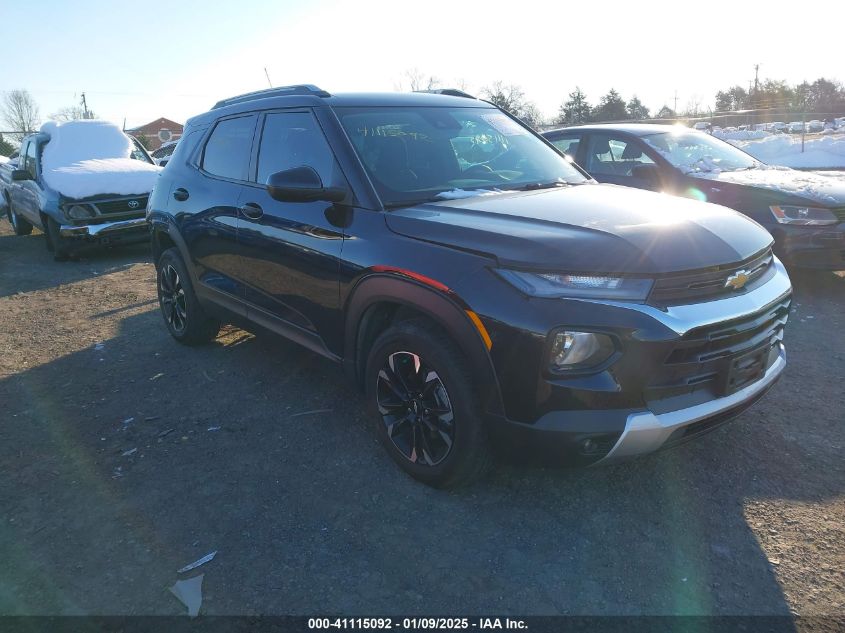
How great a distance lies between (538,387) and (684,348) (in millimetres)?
594

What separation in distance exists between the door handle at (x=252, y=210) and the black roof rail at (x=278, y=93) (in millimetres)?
755

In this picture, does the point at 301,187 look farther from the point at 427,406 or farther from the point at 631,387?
the point at 631,387

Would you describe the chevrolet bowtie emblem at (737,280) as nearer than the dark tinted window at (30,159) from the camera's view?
Yes

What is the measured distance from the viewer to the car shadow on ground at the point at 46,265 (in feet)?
27.3

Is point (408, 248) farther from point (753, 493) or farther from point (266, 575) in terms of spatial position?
point (753, 493)

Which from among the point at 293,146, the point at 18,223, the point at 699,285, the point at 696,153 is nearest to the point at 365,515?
the point at 699,285

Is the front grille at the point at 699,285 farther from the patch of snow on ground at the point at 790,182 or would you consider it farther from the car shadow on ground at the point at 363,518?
the patch of snow on ground at the point at 790,182

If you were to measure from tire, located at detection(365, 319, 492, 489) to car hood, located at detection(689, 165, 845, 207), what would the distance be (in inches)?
180

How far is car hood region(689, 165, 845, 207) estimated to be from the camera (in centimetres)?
568

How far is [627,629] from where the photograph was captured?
A: 2197mm

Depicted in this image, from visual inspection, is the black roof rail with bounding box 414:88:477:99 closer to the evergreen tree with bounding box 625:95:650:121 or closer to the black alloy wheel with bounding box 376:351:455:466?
the black alloy wheel with bounding box 376:351:455:466

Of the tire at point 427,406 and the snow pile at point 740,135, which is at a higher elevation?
the snow pile at point 740,135

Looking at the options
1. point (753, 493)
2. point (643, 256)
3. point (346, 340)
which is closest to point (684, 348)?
point (643, 256)

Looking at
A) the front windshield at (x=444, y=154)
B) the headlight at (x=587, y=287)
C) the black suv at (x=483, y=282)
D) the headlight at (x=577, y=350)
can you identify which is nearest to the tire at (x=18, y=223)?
the black suv at (x=483, y=282)
